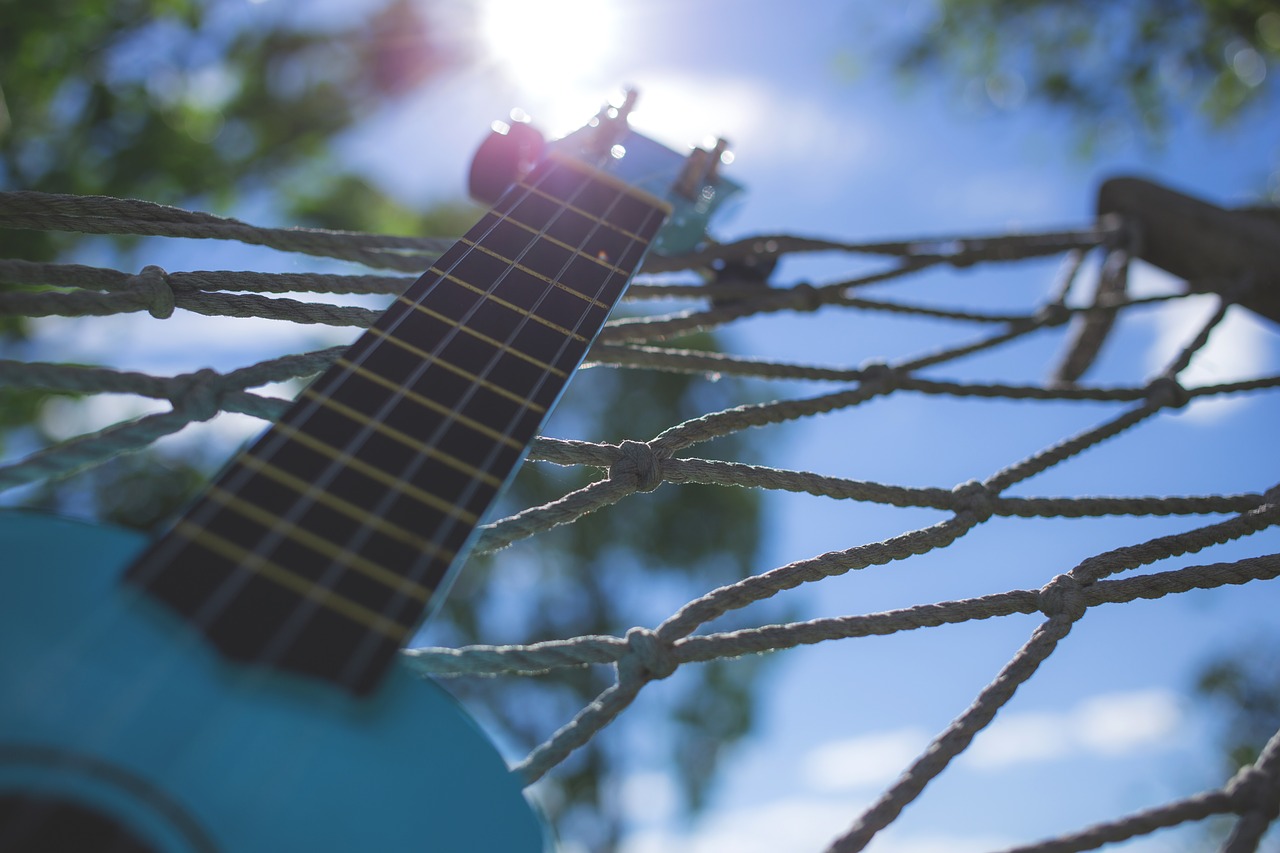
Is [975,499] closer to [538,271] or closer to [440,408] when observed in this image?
[538,271]

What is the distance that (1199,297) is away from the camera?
242 cm

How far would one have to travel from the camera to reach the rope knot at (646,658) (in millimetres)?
1181

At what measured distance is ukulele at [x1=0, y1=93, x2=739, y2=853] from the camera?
712mm

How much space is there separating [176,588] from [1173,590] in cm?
129

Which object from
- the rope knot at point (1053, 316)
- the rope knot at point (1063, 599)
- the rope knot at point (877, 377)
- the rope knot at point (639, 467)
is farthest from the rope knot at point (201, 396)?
the rope knot at point (1053, 316)

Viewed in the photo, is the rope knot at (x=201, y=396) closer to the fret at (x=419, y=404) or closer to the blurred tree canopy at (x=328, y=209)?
the fret at (x=419, y=404)

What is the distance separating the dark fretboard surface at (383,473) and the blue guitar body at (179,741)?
0.04m

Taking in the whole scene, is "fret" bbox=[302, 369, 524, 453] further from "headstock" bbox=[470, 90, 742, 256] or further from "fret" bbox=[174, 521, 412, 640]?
"headstock" bbox=[470, 90, 742, 256]

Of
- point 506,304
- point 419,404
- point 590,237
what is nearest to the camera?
point 419,404

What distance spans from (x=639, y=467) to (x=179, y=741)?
0.76m

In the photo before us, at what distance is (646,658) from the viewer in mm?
1184

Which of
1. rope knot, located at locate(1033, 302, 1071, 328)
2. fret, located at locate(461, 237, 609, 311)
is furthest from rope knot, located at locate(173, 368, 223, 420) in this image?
rope knot, located at locate(1033, 302, 1071, 328)

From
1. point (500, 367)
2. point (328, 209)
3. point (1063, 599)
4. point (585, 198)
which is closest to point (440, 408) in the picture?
point (500, 367)

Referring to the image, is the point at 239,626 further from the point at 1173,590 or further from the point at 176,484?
the point at 176,484
